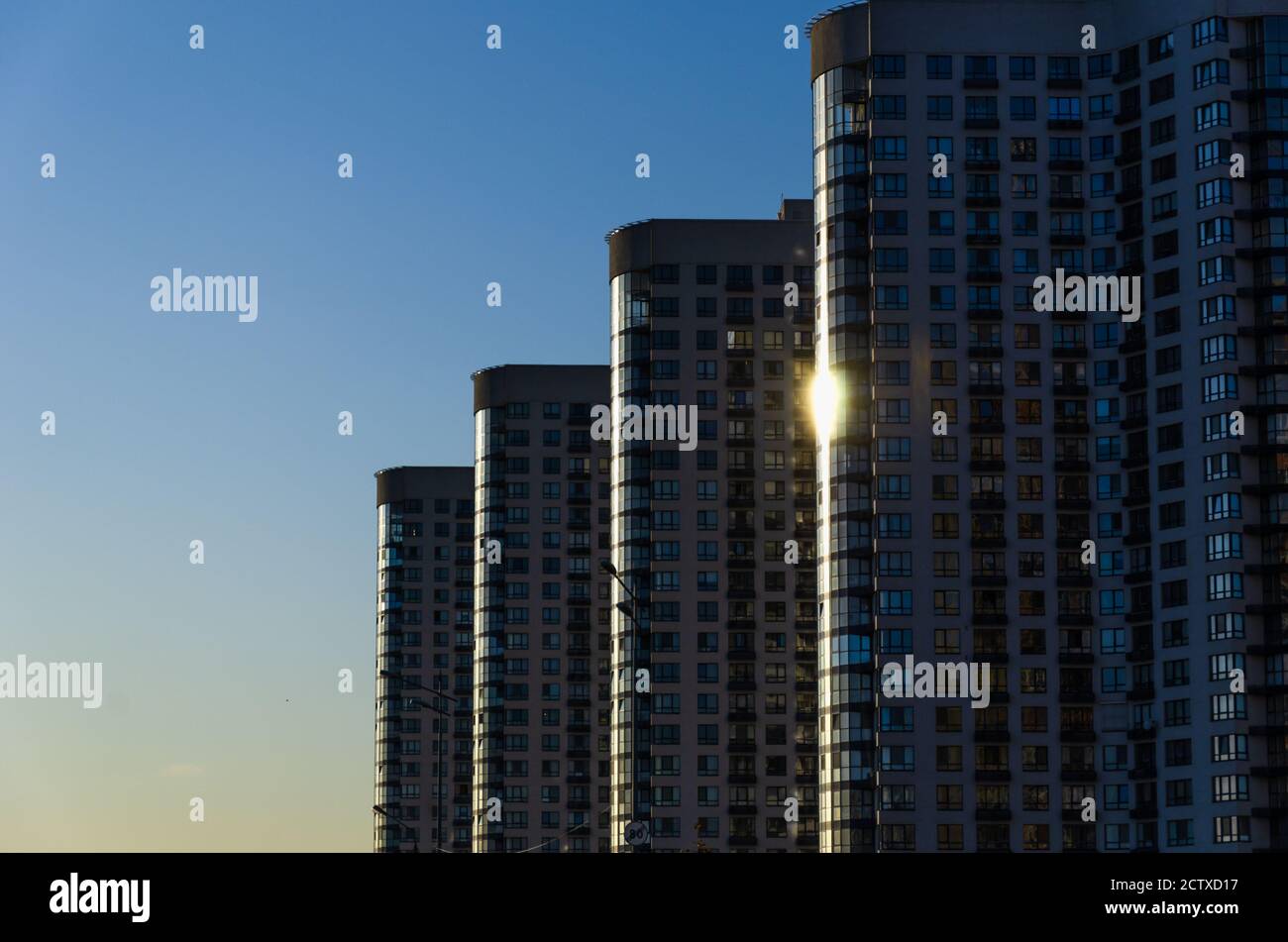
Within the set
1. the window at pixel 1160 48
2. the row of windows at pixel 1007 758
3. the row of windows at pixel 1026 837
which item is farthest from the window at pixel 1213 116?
the row of windows at pixel 1026 837

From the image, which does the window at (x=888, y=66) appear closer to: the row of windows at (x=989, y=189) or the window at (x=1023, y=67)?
the row of windows at (x=989, y=189)

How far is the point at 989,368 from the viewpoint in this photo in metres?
183

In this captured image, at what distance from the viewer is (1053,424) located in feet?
598

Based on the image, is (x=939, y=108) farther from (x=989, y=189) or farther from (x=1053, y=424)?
(x=1053, y=424)

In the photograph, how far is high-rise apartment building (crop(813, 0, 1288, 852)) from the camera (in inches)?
6609

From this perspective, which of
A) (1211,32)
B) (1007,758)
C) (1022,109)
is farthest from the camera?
(1022,109)

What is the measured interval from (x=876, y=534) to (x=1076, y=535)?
56.7 feet

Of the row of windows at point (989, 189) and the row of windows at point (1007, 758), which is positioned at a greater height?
the row of windows at point (989, 189)

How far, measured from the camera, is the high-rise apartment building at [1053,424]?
16788cm

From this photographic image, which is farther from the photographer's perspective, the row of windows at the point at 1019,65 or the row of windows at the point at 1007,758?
the row of windows at the point at 1019,65

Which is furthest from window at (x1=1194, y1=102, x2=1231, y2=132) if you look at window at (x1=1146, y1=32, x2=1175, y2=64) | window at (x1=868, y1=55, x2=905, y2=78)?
window at (x1=868, y1=55, x2=905, y2=78)

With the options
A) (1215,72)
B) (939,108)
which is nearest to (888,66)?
(939,108)
